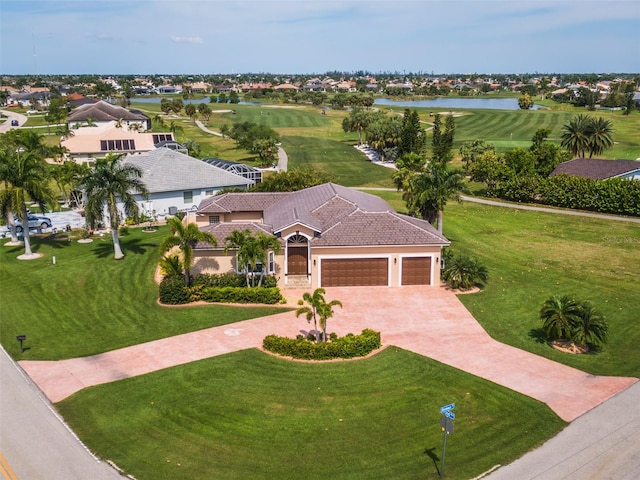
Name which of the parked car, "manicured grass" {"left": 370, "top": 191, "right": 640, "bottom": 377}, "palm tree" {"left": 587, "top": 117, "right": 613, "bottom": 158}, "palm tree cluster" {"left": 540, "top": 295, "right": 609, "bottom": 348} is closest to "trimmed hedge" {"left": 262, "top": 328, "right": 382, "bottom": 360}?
"manicured grass" {"left": 370, "top": 191, "right": 640, "bottom": 377}

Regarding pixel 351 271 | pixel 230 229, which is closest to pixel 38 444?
pixel 230 229

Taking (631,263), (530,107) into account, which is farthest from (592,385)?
(530,107)

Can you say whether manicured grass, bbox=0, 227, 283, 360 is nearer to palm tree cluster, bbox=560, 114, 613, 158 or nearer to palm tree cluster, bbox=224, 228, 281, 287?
palm tree cluster, bbox=224, 228, 281, 287

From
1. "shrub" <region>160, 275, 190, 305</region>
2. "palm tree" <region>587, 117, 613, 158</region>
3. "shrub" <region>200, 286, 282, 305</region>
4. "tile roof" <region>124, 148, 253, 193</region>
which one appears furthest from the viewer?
"palm tree" <region>587, 117, 613, 158</region>

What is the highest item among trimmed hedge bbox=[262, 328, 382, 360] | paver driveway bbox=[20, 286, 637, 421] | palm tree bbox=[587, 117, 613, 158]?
palm tree bbox=[587, 117, 613, 158]

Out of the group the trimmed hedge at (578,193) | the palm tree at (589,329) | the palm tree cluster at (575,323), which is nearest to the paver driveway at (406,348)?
the palm tree cluster at (575,323)

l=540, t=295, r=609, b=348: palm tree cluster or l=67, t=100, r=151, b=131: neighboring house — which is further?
l=67, t=100, r=151, b=131: neighboring house
